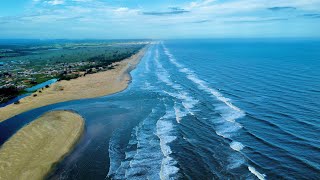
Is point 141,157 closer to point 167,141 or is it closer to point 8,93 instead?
point 167,141

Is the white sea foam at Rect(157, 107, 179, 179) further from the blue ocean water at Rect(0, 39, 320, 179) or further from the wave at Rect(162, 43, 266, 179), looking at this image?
the wave at Rect(162, 43, 266, 179)

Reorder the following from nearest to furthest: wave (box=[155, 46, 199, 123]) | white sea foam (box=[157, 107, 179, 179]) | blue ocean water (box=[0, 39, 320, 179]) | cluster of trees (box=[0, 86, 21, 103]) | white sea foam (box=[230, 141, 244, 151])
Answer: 1. white sea foam (box=[157, 107, 179, 179])
2. blue ocean water (box=[0, 39, 320, 179])
3. white sea foam (box=[230, 141, 244, 151])
4. wave (box=[155, 46, 199, 123])
5. cluster of trees (box=[0, 86, 21, 103])

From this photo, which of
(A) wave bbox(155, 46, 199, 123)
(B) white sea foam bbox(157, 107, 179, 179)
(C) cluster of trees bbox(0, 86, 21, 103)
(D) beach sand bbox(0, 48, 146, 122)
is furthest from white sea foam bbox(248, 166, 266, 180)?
(C) cluster of trees bbox(0, 86, 21, 103)

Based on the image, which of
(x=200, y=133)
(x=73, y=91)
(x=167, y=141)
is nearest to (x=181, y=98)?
(x=200, y=133)

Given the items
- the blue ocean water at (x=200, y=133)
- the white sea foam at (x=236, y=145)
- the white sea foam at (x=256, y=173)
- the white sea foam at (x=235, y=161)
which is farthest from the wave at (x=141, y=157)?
the white sea foam at (x=256, y=173)

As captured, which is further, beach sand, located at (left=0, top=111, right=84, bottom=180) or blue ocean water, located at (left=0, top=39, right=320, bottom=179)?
beach sand, located at (left=0, top=111, right=84, bottom=180)

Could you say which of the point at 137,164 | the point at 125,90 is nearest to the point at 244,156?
the point at 137,164

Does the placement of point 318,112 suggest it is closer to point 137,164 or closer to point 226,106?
point 226,106
